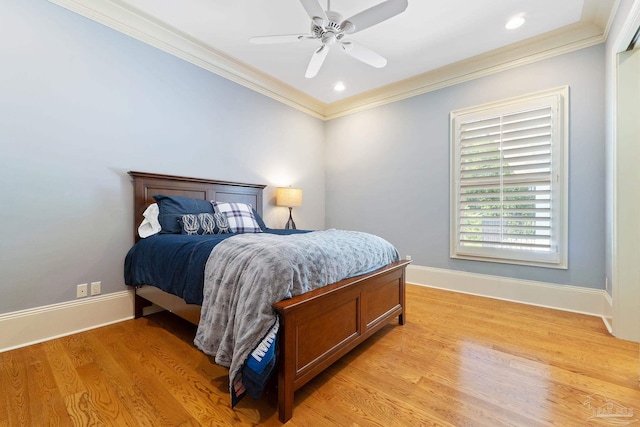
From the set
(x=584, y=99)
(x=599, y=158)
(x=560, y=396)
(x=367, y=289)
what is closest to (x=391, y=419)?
(x=367, y=289)

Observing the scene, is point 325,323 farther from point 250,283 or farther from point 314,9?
point 314,9

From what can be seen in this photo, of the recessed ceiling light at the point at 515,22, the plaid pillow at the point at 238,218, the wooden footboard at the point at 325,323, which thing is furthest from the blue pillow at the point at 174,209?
the recessed ceiling light at the point at 515,22

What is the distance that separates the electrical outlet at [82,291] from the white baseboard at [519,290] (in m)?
3.51

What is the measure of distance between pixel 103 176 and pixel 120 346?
1.43 m

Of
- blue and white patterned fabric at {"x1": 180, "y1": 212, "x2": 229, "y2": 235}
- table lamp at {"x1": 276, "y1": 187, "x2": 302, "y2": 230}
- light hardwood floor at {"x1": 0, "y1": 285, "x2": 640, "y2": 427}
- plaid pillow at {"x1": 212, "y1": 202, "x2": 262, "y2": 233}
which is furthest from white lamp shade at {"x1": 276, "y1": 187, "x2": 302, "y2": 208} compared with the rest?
light hardwood floor at {"x1": 0, "y1": 285, "x2": 640, "y2": 427}

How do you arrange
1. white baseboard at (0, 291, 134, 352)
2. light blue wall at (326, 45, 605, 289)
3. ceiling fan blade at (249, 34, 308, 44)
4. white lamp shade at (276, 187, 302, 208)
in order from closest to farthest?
white baseboard at (0, 291, 134, 352)
ceiling fan blade at (249, 34, 308, 44)
light blue wall at (326, 45, 605, 289)
white lamp shade at (276, 187, 302, 208)

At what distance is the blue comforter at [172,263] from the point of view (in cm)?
172

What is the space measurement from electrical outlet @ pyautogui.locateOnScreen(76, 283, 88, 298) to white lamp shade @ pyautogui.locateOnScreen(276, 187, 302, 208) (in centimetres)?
225

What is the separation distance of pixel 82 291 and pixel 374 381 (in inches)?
95.7

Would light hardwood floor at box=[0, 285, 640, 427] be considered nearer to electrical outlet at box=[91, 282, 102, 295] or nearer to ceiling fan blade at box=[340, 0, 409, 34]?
electrical outlet at box=[91, 282, 102, 295]

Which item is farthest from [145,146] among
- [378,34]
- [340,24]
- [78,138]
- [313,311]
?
[378,34]

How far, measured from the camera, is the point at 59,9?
7.15 feet

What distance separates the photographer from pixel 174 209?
2.60 meters

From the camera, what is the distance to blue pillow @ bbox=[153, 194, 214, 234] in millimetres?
2504
